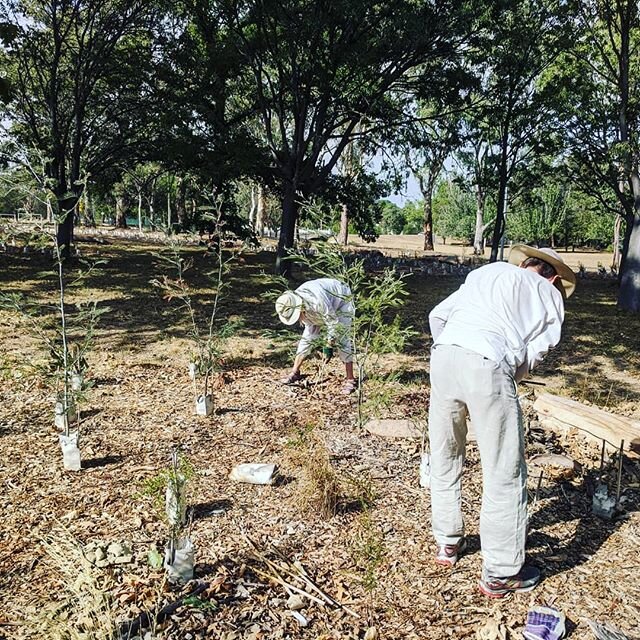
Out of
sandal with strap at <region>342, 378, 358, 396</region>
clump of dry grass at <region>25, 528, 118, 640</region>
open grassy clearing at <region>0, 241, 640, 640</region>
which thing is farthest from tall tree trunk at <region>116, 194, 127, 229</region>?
clump of dry grass at <region>25, 528, 118, 640</region>

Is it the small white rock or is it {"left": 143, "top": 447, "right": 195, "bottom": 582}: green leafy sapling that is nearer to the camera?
the small white rock

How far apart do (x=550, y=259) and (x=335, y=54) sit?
33.4 ft

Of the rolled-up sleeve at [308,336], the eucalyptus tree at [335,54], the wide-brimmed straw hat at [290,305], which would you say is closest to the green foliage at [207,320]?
the wide-brimmed straw hat at [290,305]

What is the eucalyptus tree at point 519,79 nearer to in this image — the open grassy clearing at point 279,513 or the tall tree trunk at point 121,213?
the open grassy clearing at point 279,513

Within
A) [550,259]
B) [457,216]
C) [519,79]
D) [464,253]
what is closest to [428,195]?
[464,253]

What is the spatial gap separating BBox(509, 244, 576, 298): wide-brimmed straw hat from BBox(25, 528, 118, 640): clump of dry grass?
236 centimetres

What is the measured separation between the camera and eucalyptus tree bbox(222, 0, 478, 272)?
35.8 feet

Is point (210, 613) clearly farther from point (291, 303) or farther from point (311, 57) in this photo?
point (311, 57)

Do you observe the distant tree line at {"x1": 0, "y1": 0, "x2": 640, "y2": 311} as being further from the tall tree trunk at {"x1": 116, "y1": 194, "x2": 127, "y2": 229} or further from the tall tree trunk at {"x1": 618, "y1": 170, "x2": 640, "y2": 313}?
the tall tree trunk at {"x1": 116, "y1": 194, "x2": 127, "y2": 229}

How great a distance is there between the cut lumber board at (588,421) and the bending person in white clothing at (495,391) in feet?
6.31

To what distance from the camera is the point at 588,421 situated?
15.0ft

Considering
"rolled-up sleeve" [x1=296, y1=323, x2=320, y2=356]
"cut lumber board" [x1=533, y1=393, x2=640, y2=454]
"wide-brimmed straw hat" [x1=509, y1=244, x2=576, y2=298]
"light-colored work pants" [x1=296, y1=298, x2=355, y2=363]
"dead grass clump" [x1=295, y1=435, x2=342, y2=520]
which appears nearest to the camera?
"wide-brimmed straw hat" [x1=509, y1=244, x2=576, y2=298]

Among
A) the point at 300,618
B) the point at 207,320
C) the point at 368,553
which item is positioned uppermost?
the point at 207,320

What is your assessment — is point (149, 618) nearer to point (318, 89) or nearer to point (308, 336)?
point (308, 336)
